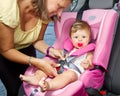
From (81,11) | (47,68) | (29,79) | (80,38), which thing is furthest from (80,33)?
(29,79)

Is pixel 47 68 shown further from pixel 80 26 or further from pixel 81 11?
pixel 81 11

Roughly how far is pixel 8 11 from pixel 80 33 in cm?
51

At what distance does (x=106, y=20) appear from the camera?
1.85 metres

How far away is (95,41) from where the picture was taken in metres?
1.91

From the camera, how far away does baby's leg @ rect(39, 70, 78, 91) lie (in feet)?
5.00

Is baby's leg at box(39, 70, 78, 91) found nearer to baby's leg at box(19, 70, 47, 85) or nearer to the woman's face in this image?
baby's leg at box(19, 70, 47, 85)

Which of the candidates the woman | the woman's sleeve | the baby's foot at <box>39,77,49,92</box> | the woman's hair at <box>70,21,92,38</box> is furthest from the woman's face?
the baby's foot at <box>39,77,49,92</box>

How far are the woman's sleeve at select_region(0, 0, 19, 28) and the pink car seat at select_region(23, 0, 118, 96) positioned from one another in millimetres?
361

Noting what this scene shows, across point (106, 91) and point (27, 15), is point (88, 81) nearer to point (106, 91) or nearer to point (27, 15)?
point (106, 91)

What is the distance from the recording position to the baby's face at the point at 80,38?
190 centimetres

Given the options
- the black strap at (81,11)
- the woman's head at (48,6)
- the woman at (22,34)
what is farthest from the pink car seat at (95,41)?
the woman's head at (48,6)

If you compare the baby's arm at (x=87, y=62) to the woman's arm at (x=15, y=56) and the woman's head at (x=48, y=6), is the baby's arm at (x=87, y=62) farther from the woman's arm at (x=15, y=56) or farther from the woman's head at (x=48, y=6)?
the woman's head at (x=48, y=6)

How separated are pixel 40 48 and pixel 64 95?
0.48m

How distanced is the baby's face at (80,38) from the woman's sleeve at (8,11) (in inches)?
17.9
